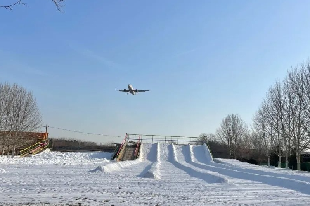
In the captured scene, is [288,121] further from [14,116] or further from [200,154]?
[14,116]

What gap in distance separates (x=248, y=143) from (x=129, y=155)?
4331cm

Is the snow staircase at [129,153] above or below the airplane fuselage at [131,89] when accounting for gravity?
below

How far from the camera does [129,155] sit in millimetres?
33469

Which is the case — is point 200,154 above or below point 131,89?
below

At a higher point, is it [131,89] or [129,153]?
[131,89]

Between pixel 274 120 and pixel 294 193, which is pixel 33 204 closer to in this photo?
pixel 294 193

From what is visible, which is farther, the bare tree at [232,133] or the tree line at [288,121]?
the bare tree at [232,133]

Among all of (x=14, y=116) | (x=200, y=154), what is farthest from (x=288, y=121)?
(x=14, y=116)

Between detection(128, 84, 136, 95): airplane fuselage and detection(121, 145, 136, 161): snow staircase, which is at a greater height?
detection(128, 84, 136, 95): airplane fuselage

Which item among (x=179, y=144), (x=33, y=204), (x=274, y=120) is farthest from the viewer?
Result: (x=179, y=144)

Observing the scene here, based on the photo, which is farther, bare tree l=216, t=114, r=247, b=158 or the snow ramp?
bare tree l=216, t=114, r=247, b=158

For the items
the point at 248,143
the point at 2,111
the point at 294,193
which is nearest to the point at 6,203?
the point at 294,193

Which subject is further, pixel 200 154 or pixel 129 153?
pixel 200 154

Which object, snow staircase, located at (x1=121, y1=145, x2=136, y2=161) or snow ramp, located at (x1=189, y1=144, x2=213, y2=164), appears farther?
snow ramp, located at (x1=189, y1=144, x2=213, y2=164)
